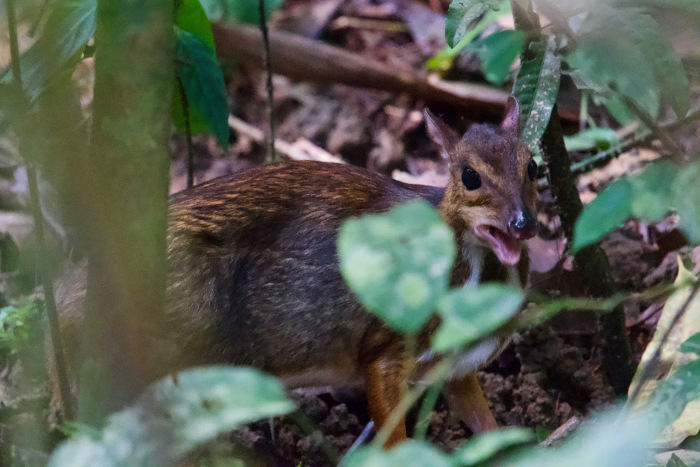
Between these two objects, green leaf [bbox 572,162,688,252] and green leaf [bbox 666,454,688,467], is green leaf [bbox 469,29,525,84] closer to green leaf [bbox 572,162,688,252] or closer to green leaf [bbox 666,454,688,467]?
green leaf [bbox 572,162,688,252]

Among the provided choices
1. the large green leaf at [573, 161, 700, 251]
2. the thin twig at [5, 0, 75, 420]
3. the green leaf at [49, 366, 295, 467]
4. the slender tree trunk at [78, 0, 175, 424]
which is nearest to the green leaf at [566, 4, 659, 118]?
the large green leaf at [573, 161, 700, 251]

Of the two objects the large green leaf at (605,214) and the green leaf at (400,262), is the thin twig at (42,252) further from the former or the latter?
the large green leaf at (605,214)

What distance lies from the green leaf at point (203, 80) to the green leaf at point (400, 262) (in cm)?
207

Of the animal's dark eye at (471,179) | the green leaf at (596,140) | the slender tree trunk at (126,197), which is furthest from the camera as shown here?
the green leaf at (596,140)

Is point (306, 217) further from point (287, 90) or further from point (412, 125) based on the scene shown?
point (287, 90)

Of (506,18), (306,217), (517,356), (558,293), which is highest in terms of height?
(506,18)

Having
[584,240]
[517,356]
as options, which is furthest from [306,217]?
[584,240]

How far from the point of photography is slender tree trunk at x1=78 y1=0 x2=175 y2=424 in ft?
6.57

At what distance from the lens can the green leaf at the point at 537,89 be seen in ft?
10.3

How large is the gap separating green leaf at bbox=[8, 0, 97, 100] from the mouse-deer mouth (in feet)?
5.62

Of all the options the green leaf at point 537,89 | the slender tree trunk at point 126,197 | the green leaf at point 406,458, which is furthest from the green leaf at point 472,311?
the green leaf at point 537,89

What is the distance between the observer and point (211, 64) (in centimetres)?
324

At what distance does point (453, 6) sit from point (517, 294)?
70.3 inches

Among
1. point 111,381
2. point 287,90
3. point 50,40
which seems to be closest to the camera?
point 111,381
